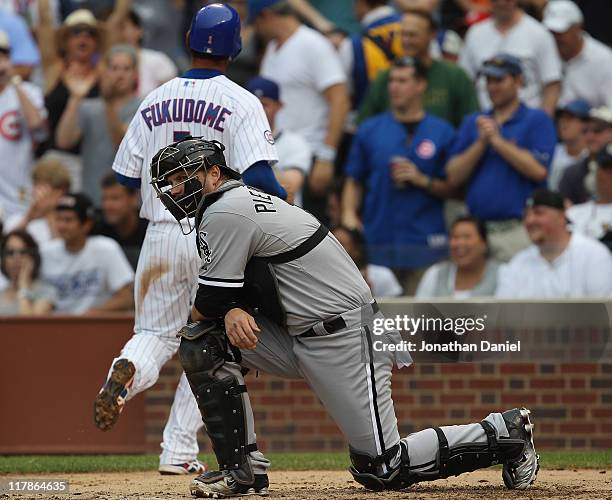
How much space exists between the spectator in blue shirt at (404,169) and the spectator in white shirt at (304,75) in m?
0.50

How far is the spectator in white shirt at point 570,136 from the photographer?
413 inches

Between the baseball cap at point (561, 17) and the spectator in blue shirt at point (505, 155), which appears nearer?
the spectator in blue shirt at point (505, 155)

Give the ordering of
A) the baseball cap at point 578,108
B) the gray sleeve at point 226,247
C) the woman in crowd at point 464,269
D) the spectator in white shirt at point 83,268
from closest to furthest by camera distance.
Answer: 1. the gray sleeve at point 226,247
2. the woman in crowd at point 464,269
3. the spectator in white shirt at point 83,268
4. the baseball cap at point 578,108

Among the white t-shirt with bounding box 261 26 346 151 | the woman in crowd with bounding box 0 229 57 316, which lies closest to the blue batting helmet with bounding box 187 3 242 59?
the woman in crowd with bounding box 0 229 57 316

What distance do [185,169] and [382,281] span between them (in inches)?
134

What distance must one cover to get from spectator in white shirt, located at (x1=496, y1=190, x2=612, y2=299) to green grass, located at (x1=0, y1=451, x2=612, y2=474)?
112cm

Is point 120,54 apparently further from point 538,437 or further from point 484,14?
point 538,437

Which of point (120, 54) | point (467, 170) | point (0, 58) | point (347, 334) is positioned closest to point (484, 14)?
point (467, 170)

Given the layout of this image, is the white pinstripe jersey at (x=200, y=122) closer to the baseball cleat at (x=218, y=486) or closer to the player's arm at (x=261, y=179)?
the player's arm at (x=261, y=179)

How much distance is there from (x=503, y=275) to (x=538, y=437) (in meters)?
1.12

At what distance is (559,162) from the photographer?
10641mm

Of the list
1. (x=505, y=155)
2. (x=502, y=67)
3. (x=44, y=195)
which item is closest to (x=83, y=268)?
(x=44, y=195)

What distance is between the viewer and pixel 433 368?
28.5ft

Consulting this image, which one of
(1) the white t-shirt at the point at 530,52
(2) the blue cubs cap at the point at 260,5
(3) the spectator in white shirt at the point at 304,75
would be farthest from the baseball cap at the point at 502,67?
(2) the blue cubs cap at the point at 260,5
